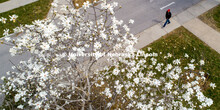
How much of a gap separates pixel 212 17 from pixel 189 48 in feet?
12.0

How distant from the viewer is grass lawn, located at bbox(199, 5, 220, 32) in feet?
33.4

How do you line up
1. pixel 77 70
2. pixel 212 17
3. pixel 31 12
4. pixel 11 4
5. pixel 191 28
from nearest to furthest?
pixel 77 70, pixel 191 28, pixel 212 17, pixel 31 12, pixel 11 4

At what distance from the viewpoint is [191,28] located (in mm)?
10102

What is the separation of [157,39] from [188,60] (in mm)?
2267

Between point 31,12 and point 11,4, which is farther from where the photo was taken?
point 11,4

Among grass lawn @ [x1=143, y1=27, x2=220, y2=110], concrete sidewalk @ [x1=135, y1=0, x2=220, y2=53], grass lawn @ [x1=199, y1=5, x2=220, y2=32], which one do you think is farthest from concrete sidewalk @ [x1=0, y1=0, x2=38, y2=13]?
grass lawn @ [x1=199, y1=5, x2=220, y2=32]

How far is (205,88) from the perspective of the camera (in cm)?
782

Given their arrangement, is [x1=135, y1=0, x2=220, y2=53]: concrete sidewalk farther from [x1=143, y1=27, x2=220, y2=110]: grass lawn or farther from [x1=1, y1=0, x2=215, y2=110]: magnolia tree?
[x1=1, y1=0, x2=215, y2=110]: magnolia tree

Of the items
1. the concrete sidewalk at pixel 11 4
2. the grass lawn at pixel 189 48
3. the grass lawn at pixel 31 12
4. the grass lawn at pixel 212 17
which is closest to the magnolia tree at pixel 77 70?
the grass lawn at pixel 189 48

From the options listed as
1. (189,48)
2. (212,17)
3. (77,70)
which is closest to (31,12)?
(77,70)

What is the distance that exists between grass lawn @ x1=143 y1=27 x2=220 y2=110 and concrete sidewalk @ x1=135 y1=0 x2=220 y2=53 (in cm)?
35

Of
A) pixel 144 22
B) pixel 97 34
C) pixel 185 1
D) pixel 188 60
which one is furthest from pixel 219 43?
pixel 97 34

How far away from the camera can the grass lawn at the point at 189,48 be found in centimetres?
834

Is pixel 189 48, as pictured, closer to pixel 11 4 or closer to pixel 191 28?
pixel 191 28
